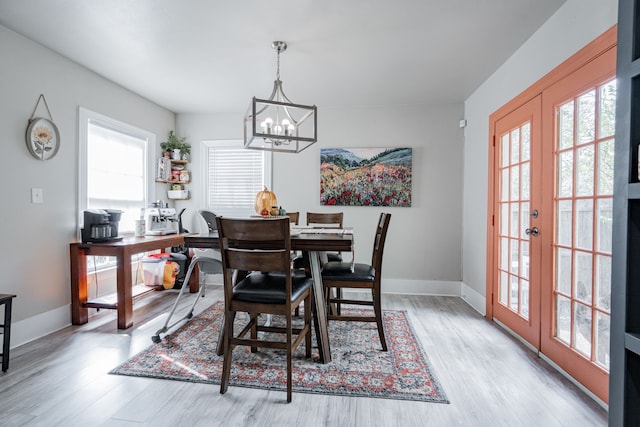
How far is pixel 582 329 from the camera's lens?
195 centimetres

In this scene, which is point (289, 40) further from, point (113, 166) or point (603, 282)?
point (603, 282)

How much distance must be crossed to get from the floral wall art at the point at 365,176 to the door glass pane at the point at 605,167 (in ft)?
7.81

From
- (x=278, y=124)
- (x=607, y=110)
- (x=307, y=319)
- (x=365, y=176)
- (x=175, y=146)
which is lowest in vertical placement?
(x=307, y=319)

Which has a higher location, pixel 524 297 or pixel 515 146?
pixel 515 146

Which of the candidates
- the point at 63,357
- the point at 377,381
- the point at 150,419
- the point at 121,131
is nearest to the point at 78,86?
the point at 121,131

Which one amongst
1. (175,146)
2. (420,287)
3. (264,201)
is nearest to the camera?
(264,201)

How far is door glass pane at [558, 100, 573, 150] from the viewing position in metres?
2.09

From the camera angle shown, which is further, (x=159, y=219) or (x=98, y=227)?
(x=159, y=219)

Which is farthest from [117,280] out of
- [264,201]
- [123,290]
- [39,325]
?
[264,201]

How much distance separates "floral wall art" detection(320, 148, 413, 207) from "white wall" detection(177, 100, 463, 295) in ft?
0.30

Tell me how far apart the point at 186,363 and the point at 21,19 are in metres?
2.76

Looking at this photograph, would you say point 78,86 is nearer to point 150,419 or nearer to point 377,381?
point 150,419

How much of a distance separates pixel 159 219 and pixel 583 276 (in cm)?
394

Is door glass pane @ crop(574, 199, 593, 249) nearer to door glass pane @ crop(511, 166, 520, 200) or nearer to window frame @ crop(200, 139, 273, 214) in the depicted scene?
door glass pane @ crop(511, 166, 520, 200)
